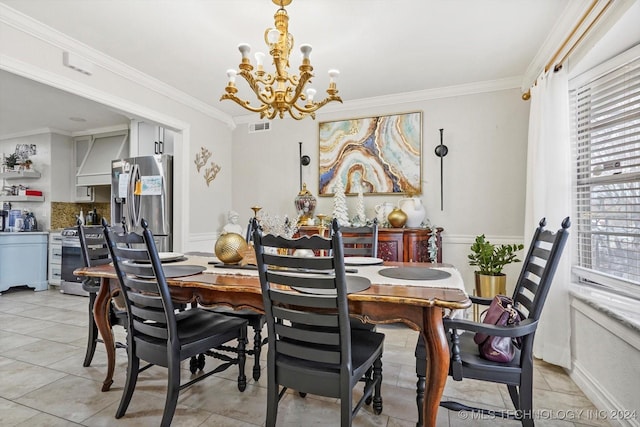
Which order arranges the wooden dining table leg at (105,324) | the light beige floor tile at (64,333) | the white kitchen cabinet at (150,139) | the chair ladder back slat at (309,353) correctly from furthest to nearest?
1. the white kitchen cabinet at (150,139)
2. the light beige floor tile at (64,333)
3. the wooden dining table leg at (105,324)
4. the chair ladder back slat at (309,353)

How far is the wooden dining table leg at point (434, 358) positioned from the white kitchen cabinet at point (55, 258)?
18.2ft

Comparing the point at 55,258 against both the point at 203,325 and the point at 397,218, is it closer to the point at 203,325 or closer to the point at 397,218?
the point at 203,325

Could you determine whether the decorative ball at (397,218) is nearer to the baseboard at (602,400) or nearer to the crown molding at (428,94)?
the crown molding at (428,94)

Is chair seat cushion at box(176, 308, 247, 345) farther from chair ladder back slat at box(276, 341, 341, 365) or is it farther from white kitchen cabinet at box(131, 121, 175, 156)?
white kitchen cabinet at box(131, 121, 175, 156)

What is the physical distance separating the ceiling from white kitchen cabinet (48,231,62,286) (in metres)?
Answer: 2.21

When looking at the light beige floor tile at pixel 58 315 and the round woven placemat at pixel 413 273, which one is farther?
the light beige floor tile at pixel 58 315

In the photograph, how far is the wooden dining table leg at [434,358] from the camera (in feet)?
4.45

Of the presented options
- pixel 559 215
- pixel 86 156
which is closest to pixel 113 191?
pixel 86 156

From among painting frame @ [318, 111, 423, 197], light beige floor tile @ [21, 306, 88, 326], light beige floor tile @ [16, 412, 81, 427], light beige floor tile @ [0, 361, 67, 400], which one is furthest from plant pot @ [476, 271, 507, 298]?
light beige floor tile @ [21, 306, 88, 326]

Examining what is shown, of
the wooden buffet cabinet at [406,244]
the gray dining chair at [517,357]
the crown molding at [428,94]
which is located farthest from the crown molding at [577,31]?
the wooden buffet cabinet at [406,244]

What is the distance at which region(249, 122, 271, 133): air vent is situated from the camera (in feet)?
15.0

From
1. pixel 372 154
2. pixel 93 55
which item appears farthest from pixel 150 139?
pixel 372 154

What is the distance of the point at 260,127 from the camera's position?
4.58 metres

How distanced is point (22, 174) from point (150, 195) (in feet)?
9.70
